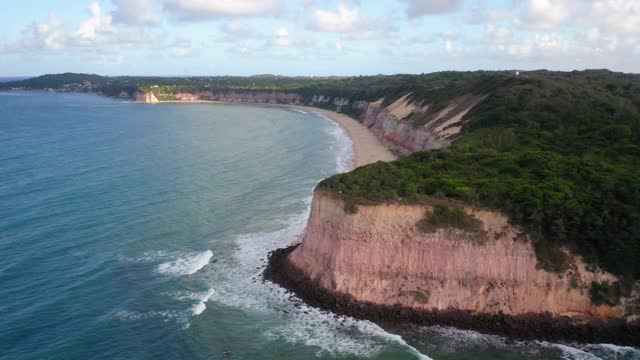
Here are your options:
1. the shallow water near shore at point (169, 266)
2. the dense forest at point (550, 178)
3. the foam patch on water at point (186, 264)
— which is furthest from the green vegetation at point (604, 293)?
the foam patch on water at point (186, 264)

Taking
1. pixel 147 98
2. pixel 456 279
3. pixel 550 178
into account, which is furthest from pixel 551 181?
pixel 147 98

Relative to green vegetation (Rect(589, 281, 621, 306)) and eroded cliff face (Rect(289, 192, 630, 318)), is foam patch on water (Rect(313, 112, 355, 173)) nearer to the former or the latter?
eroded cliff face (Rect(289, 192, 630, 318))

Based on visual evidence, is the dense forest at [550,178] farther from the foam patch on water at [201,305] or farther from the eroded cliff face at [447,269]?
the foam patch on water at [201,305]

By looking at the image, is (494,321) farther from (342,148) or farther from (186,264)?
(342,148)

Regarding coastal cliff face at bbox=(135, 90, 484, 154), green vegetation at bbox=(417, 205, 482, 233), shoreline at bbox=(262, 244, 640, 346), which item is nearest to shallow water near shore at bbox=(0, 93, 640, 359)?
shoreline at bbox=(262, 244, 640, 346)

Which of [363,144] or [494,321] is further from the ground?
[363,144]

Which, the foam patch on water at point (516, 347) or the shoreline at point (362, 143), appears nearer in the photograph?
the foam patch on water at point (516, 347)
